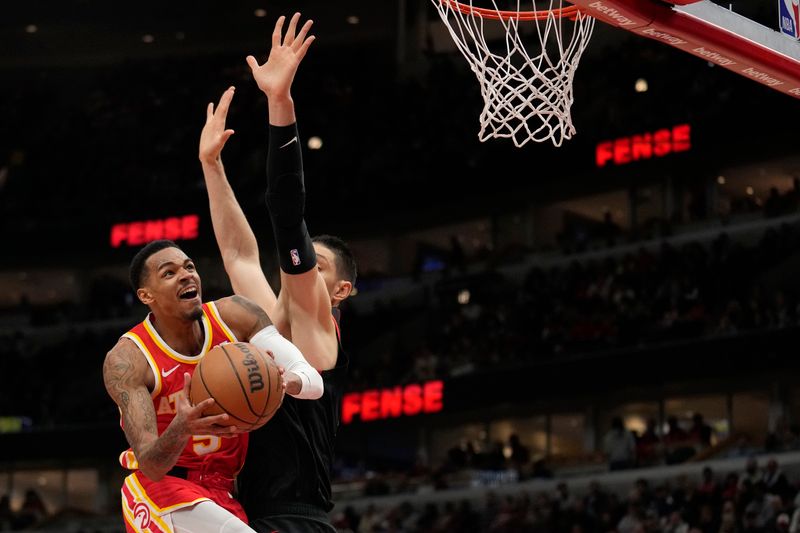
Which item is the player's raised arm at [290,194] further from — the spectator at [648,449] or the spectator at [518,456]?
the spectator at [518,456]

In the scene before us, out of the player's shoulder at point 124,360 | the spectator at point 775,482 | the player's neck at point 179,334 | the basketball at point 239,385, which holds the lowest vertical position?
the spectator at point 775,482

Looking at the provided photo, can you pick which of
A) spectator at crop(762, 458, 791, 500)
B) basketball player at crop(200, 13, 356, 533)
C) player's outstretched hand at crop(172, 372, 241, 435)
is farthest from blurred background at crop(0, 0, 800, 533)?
player's outstretched hand at crop(172, 372, 241, 435)

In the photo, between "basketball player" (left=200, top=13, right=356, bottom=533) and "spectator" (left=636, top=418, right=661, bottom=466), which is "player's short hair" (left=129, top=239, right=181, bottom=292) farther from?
"spectator" (left=636, top=418, right=661, bottom=466)

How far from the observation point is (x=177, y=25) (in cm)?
3409

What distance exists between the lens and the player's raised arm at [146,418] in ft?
14.8

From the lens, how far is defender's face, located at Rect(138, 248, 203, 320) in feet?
16.5

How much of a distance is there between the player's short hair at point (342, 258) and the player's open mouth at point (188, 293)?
0.92m

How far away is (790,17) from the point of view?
8.18m

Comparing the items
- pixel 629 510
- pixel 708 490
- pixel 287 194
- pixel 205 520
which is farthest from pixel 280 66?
pixel 629 510

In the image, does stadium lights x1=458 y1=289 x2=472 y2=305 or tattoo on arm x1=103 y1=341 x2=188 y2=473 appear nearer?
tattoo on arm x1=103 y1=341 x2=188 y2=473

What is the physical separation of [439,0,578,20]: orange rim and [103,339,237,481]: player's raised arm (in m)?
3.73

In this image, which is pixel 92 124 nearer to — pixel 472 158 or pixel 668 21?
pixel 472 158

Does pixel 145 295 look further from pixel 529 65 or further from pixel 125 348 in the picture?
pixel 529 65

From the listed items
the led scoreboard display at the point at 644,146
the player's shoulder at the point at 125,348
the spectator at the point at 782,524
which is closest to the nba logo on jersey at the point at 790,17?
the player's shoulder at the point at 125,348
